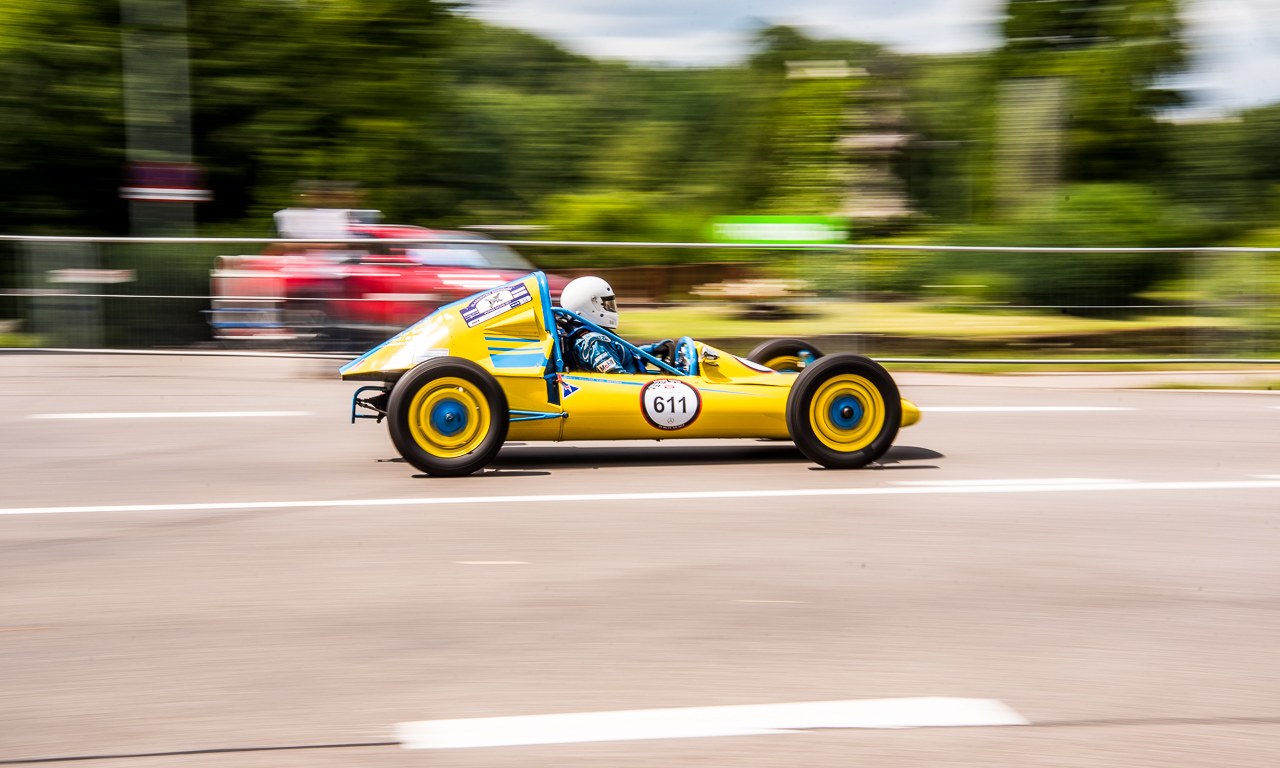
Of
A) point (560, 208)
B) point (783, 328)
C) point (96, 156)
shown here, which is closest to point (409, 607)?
point (783, 328)

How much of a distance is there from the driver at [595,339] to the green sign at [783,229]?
15474 millimetres

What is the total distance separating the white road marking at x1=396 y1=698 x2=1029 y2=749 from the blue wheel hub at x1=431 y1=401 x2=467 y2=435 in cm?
345

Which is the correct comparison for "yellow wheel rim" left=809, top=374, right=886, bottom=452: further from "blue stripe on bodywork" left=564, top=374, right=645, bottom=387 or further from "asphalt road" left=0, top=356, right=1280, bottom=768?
"blue stripe on bodywork" left=564, top=374, right=645, bottom=387

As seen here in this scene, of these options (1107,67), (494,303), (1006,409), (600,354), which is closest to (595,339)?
(600,354)

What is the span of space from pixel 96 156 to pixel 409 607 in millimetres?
18129

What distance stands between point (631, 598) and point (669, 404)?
238 centimetres

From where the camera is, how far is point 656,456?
7.93 meters

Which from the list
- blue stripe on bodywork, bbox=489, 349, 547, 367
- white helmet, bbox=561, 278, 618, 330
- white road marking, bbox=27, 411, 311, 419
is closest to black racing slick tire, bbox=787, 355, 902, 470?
white helmet, bbox=561, 278, 618, 330

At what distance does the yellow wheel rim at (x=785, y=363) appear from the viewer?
A: 28.3 ft

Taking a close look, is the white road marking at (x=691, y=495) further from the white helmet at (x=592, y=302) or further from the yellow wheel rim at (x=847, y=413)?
the white helmet at (x=592, y=302)

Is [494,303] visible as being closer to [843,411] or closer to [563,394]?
[563,394]

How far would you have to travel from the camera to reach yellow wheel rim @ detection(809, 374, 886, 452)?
7184 mm

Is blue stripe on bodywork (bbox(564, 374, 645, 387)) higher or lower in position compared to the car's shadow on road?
higher

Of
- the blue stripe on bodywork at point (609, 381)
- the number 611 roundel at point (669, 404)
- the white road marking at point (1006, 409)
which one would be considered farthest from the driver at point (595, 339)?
the white road marking at point (1006, 409)
